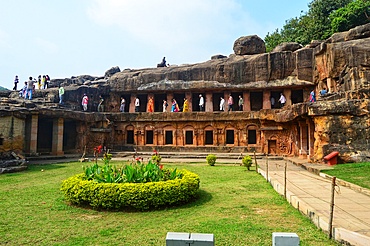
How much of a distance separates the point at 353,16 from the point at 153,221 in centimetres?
3481

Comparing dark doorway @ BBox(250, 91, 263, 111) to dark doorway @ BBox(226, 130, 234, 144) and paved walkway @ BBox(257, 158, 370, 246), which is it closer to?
dark doorway @ BBox(226, 130, 234, 144)

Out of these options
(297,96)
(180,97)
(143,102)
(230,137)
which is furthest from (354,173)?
(143,102)

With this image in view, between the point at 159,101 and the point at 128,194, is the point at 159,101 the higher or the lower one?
the higher one

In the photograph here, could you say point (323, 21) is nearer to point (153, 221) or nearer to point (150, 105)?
point (150, 105)

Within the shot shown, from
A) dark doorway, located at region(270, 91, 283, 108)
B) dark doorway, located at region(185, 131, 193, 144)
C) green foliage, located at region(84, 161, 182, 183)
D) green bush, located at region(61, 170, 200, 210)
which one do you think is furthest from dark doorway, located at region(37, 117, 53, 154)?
dark doorway, located at region(270, 91, 283, 108)

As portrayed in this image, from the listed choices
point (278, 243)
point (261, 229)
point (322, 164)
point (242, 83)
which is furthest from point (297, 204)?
point (242, 83)

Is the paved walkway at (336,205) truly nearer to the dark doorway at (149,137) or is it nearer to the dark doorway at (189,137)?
the dark doorway at (189,137)

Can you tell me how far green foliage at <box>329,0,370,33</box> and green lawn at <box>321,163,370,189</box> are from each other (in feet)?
82.9

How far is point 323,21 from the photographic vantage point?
3653 centimetres

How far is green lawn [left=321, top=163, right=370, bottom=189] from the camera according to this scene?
31.4 ft

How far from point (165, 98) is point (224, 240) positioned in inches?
1032

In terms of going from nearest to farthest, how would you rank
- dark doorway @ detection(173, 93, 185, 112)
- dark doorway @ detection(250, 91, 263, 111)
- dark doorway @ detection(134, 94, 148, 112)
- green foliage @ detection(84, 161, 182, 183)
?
green foliage @ detection(84, 161, 182, 183)
dark doorway @ detection(250, 91, 263, 111)
dark doorway @ detection(173, 93, 185, 112)
dark doorway @ detection(134, 94, 148, 112)

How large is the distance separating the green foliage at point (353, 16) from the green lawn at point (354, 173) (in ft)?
82.9

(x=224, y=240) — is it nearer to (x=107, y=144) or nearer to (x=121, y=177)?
(x=121, y=177)
